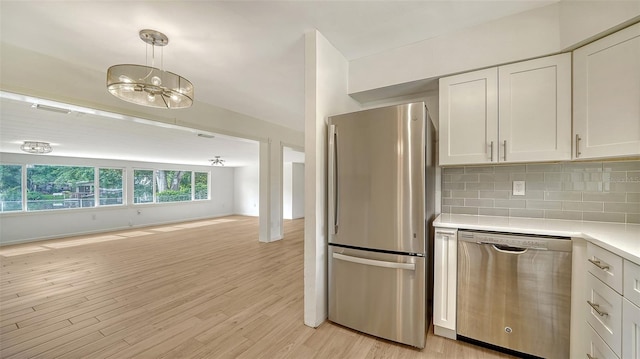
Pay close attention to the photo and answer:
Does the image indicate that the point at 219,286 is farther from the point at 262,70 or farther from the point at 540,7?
the point at 540,7

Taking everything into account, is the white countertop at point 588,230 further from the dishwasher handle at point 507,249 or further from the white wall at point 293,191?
the white wall at point 293,191

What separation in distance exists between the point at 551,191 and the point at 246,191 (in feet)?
34.0

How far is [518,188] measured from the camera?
2.03 m

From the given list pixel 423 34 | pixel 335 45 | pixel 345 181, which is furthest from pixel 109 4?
pixel 423 34

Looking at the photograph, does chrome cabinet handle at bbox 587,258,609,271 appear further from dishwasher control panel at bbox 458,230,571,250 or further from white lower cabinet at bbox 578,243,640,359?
dishwasher control panel at bbox 458,230,571,250

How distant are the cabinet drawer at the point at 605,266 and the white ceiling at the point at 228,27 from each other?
167 centimetres

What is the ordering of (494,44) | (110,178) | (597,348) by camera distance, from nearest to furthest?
1. (597,348)
2. (494,44)
3. (110,178)

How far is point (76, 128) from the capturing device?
3922 mm

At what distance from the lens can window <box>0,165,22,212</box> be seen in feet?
19.1

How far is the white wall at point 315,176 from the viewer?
200 centimetres

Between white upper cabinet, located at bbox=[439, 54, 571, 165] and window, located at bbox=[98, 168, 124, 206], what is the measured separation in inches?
375

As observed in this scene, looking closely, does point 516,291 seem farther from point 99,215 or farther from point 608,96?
point 99,215

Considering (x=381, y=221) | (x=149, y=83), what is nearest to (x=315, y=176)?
(x=381, y=221)

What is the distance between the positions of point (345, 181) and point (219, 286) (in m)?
2.15
